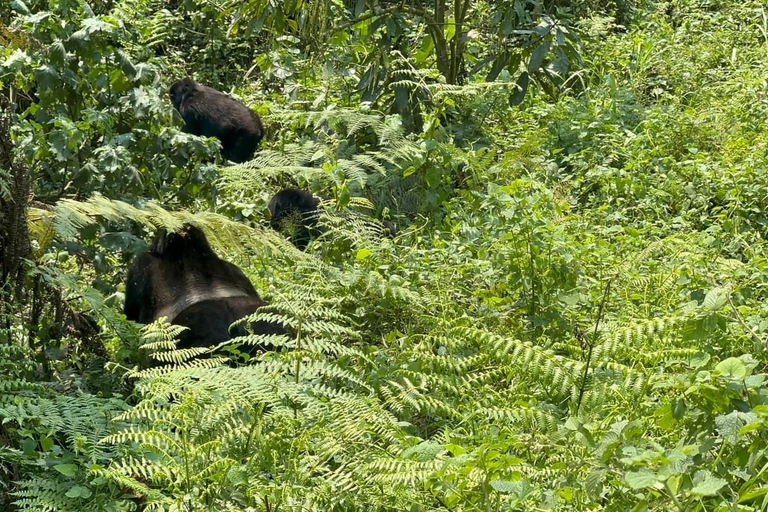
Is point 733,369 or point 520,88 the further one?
point 520,88

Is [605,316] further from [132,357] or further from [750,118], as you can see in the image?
[750,118]

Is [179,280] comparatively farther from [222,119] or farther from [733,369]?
[222,119]

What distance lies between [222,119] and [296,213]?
2.47 meters

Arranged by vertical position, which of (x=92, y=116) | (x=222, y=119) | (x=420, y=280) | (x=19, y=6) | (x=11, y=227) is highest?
(x=19, y=6)

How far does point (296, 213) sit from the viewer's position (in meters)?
5.44

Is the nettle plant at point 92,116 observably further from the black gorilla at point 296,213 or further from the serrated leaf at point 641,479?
the serrated leaf at point 641,479

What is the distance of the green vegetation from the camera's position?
2387 millimetres

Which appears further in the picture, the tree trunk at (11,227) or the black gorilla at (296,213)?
the black gorilla at (296,213)

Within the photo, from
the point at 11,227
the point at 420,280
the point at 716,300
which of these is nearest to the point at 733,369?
the point at 716,300

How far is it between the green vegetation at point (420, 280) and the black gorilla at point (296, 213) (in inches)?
6.1

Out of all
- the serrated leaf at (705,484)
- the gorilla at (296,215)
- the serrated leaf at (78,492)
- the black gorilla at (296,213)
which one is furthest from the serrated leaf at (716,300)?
the black gorilla at (296,213)

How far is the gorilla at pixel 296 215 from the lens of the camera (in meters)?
5.38

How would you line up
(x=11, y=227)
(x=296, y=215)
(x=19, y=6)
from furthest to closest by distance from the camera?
1. (x=296, y=215)
2. (x=19, y=6)
3. (x=11, y=227)

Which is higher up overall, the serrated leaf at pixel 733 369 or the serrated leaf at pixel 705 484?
the serrated leaf at pixel 733 369
